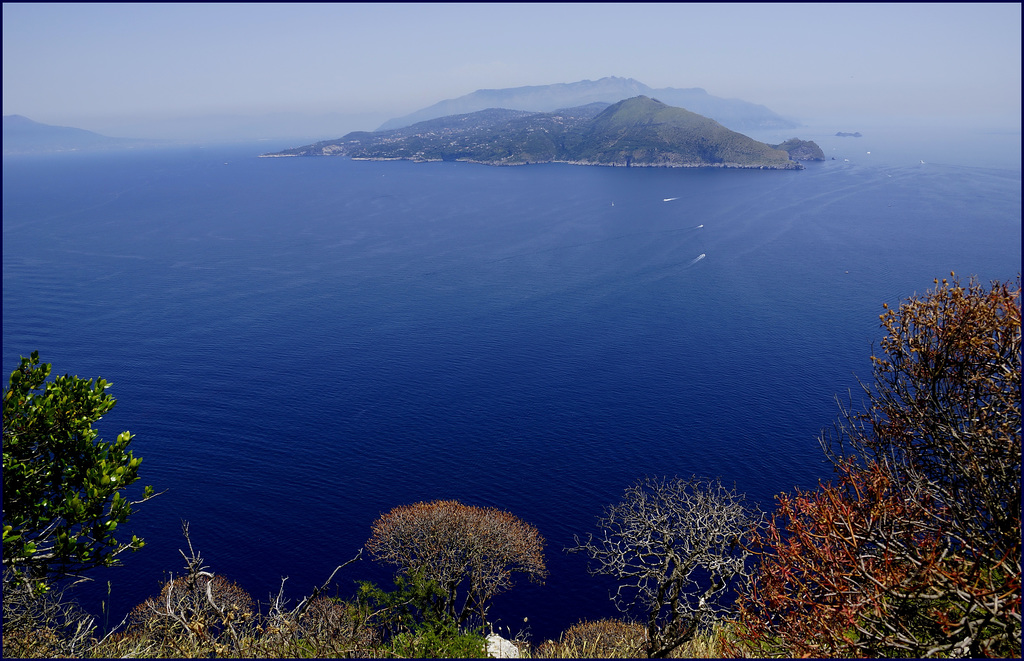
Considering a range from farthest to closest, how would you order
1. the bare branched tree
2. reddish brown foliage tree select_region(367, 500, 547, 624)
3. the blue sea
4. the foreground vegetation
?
the blue sea < reddish brown foliage tree select_region(367, 500, 547, 624) < the bare branched tree < the foreground vegetation

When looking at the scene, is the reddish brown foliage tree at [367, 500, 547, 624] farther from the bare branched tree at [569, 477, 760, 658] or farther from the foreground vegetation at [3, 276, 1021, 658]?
the foreground vegetation at [3, 276, 1021, 658]

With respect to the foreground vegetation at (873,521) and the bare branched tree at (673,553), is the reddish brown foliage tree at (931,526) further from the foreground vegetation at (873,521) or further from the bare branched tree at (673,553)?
the bare branched tree at (673,553)

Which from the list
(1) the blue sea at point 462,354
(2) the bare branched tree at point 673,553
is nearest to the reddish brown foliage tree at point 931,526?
(2) the bare branched tree at point 673,553

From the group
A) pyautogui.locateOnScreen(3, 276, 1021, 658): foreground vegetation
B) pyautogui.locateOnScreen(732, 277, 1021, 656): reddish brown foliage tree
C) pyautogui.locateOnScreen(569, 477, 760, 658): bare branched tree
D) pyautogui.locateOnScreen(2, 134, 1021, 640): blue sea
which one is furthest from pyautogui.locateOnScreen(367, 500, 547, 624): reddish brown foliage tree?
pyautogui.locateOnScreen(732, 277, 1021, 656): reddish brown foliage tree

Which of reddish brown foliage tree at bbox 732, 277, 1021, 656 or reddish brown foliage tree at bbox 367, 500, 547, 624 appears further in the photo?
reddish brown foliage tree at bbox 367, 500, 547, 624

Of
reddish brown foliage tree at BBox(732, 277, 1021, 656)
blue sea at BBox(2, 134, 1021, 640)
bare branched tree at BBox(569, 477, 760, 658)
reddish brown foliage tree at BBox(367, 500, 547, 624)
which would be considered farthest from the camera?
blue sea at BBox(2, 134, 1021, 640)

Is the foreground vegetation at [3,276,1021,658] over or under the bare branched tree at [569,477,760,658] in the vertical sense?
over

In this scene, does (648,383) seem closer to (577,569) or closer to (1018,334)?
(577,569)
